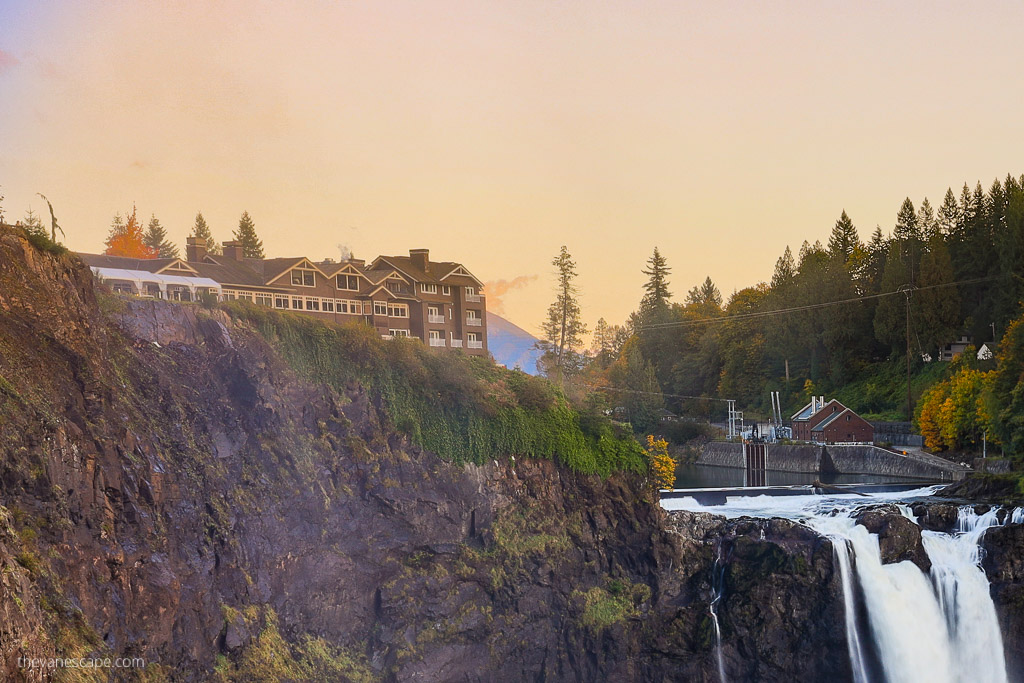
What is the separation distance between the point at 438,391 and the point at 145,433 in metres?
9.70

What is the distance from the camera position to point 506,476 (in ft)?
97.6

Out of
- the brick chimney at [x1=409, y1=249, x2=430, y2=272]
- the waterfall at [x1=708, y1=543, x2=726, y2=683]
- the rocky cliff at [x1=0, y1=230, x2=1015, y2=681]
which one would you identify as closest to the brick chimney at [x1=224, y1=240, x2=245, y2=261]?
the brick chimney at [x1=409, y1=249, x2=430, y2=272]

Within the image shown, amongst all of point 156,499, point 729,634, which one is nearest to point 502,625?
point 729,634

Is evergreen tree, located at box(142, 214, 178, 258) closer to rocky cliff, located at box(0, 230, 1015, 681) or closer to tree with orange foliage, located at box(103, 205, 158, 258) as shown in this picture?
tree with orange foliage, located at box(103, 205, 158, 258)

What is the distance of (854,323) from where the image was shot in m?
78.6

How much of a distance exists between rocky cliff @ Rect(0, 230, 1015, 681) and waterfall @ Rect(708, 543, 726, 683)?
9cm

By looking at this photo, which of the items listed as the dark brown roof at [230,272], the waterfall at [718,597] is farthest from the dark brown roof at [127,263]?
the waterfall at [718,597]

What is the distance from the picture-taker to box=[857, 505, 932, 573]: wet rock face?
29812 millimetres

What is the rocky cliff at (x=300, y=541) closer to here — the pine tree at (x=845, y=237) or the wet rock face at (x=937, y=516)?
the wet rock face at (x=937, y=516)

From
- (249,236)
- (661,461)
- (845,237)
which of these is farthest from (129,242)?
(845,237)

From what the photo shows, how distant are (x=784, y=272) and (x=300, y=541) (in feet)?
252

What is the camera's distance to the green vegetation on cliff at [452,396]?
91.5ft

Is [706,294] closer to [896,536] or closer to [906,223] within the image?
[906,223]

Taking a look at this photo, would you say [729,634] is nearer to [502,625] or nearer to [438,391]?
[502,625]
